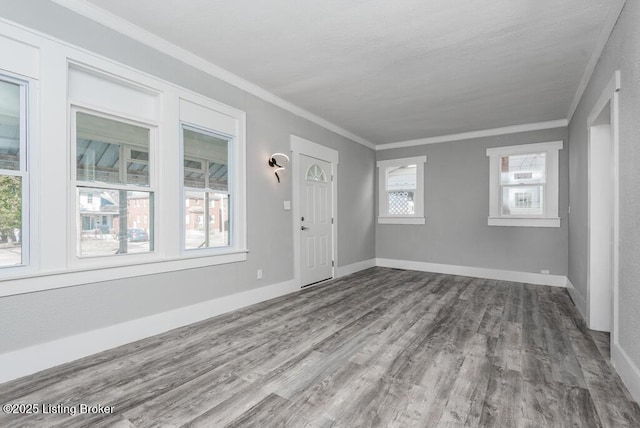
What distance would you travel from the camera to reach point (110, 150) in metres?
2.72

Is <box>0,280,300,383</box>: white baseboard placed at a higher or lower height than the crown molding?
lower

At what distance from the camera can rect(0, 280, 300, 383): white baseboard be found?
2.16 meters

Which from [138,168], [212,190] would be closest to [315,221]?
[212,190]

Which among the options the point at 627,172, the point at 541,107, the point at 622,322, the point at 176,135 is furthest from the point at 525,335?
the point at 176,135

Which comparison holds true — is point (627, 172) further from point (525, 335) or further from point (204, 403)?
point (204, 403)

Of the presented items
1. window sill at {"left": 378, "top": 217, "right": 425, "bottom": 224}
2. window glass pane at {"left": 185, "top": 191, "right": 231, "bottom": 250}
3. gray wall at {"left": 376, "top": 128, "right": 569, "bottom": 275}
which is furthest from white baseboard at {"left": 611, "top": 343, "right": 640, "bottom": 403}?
window sill at {"left": 378, "top": 217, "right": 425, "bottom": 224}

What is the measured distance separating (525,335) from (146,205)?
3.86 m

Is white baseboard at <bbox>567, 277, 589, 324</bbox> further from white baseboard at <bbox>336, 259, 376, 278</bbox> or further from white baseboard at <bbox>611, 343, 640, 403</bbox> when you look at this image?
white baseboard at <bbox>336, 259, 376, 278</bbox>

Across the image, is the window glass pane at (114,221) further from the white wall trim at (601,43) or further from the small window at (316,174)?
the white wall trim at (601,43)

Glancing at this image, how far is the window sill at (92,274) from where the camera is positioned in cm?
216

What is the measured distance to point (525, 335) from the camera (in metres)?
3.00

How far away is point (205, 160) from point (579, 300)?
477 cm

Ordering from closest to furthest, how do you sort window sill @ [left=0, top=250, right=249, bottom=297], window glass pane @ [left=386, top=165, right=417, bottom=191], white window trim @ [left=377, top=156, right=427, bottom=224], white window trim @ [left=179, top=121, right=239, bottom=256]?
1. window sill @ [left=0, top=250, right=249, bottom=297]
2. white window trim @ [left=179, top=121, right=239, bottom=256]
3. white window trim @ [left=377, top=156, right=427, bottom=224]
4. window glass pane @ [left=386, top=165, right=417, bottom=191]

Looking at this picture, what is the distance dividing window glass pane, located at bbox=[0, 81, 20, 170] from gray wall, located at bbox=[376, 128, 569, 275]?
5.90 m
